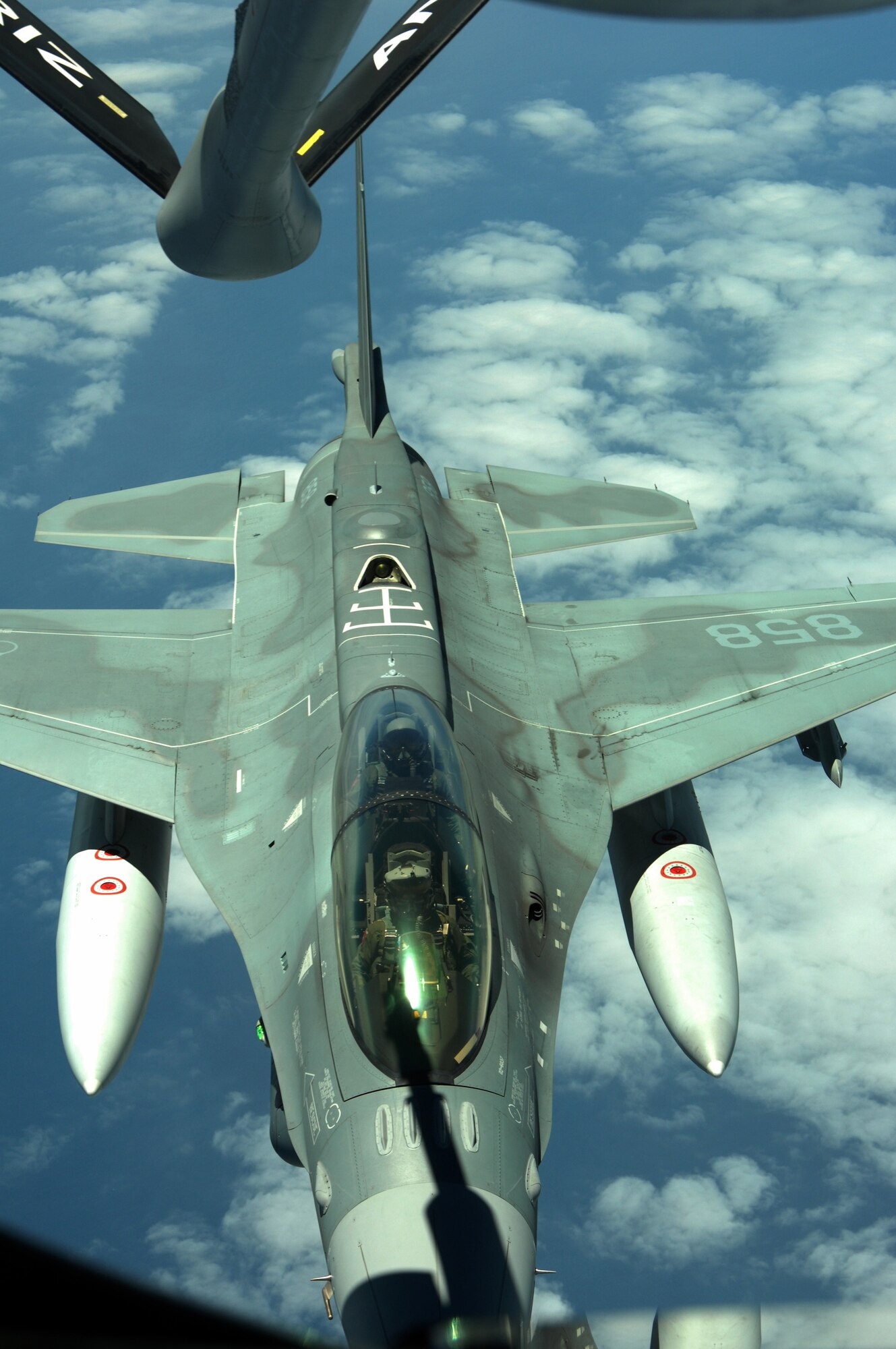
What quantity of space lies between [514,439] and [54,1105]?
99.9ft

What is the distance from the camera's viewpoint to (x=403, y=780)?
33.7 feet

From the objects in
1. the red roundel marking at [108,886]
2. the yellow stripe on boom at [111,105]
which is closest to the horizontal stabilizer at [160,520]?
the red roundel marking at [108,886]

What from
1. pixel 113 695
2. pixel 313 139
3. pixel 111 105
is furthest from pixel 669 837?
pixel 111 105

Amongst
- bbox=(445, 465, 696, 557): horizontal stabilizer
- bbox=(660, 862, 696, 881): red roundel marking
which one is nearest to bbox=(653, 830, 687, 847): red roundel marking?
bbox=(660, 862, 696, 881): red roundel marking

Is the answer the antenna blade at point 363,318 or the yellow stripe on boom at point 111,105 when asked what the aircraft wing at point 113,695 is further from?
the yellow stripe on boom at point 111,105

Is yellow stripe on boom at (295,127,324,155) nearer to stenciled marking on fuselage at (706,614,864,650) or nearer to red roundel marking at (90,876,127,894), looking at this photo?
red roundel marking at (90,876,127,894)

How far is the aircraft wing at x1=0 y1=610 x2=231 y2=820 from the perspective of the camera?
1376 cm

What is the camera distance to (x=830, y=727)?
16.2 meters

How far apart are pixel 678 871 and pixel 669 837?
2.07ft

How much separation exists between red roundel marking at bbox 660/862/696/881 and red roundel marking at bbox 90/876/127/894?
5961 millimetres

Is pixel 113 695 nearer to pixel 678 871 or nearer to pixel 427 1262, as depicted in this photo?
pixel 678 871

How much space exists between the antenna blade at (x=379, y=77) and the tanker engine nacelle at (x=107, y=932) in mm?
7664

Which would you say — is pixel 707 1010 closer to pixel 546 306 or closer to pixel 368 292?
pixel 368 292

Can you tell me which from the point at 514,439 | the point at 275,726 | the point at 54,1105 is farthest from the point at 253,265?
the point at 514,439
